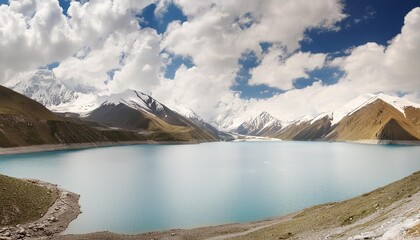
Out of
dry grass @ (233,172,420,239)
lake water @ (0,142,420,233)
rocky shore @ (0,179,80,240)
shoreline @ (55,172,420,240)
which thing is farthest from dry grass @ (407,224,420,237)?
rocky shore @ (0,179,80,240)

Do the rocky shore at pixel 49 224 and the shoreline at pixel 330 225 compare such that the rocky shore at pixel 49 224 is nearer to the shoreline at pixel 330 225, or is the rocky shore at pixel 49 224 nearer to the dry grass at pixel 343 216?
the shoreline at pixel 330 225

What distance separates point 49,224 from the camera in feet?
160

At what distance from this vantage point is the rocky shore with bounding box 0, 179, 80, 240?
43.5 m

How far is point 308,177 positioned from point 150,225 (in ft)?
196

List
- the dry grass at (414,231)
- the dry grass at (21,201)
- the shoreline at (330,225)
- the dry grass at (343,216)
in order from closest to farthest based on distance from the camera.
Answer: the dry grass at (414,231)
the shoreline at (330,225)
the dry grass at (343,216)
the dry grass at (21,201)

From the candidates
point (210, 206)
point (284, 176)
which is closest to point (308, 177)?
point (284, 176)

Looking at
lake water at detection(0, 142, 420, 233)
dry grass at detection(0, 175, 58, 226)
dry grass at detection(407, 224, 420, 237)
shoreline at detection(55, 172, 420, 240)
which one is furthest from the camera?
lake water at detection(0, 142, 420, 233)

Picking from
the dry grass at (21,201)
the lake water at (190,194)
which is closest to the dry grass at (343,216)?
the lake water at (190,194)

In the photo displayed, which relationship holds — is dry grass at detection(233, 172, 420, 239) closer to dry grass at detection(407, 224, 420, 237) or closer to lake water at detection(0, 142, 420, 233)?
lake water at detection(0, 142, 420, 233)

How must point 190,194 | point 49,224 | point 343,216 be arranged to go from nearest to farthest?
point 343,216 → point 49,224 → point 190,194

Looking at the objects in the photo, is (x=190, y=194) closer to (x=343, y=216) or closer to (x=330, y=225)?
(x=343, y=216)

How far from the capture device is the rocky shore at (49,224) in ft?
143

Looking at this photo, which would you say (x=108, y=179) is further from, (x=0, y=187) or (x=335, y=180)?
(x=335, y=180)

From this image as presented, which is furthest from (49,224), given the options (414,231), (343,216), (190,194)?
(414,231)
